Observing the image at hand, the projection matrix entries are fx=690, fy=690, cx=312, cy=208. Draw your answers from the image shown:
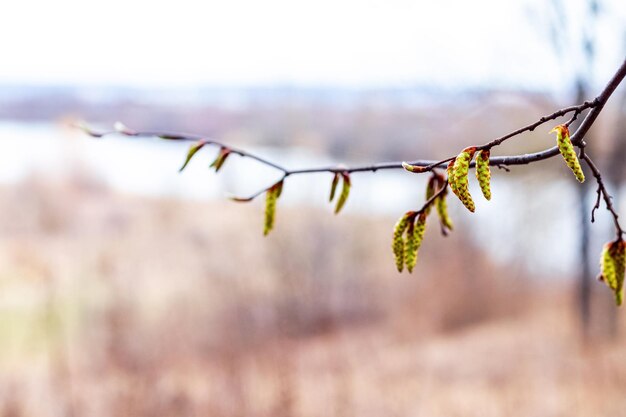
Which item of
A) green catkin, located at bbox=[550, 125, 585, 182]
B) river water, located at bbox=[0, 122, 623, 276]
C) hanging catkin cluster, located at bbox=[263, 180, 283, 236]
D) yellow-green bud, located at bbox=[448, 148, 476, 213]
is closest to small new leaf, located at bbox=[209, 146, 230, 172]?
hanging catkin cluster, located at bbox=[263, 180, 283, 236]

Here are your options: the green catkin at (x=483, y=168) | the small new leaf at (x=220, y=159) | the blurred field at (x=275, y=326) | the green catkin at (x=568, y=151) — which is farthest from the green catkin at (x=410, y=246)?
the blurred field at (x=275, y=326)

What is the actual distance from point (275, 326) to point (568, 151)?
795 cm

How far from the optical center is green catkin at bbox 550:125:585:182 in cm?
92

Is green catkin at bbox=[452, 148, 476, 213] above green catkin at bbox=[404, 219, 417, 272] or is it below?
above

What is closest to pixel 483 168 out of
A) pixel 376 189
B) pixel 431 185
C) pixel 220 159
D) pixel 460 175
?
pixel 460 175

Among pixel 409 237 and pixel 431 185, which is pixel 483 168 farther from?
pixel 431 185

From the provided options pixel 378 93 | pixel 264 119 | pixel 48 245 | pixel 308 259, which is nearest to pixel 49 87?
pixel 264 119

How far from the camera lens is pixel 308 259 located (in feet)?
34.7

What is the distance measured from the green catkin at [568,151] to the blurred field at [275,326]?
190 inches

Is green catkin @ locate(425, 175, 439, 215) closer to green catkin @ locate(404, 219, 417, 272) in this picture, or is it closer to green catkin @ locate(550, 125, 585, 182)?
green catkin @ locate(404, 219, 417, 272)

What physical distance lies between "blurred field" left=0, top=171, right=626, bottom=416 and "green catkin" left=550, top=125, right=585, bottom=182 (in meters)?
4.83

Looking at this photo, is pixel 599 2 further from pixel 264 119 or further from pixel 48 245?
pixel 264 119

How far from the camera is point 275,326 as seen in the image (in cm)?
869

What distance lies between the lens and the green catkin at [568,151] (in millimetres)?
920
